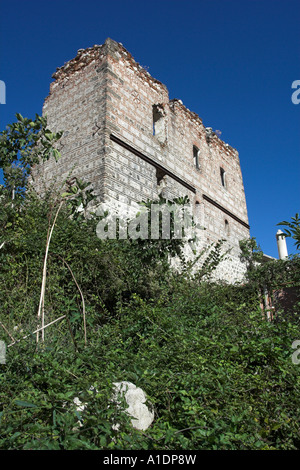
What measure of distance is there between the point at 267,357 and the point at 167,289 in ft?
8.20

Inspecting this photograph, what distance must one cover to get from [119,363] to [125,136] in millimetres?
5455

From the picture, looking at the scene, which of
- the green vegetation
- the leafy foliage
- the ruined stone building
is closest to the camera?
the green vegetation

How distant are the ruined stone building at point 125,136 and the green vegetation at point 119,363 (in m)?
1.97

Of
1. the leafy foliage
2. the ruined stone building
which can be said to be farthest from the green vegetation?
the ruined stone building

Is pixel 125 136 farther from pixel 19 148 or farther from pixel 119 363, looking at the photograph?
pixel 119 363

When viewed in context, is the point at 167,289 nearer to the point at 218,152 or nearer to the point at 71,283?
the point at 71,283

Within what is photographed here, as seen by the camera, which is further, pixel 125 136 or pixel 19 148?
pixel 125 136

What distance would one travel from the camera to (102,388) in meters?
2.72

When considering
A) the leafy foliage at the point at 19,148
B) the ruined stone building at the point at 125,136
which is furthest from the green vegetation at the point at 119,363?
the ruined stone building at the point at 125,136

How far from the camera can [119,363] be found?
3.25 metres

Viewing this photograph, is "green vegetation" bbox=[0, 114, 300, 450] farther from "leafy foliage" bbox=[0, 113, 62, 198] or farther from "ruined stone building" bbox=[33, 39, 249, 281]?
"ruined stone building" bbox=[33, 39, 249, 281]

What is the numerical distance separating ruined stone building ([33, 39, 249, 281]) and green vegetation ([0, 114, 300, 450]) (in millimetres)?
1973

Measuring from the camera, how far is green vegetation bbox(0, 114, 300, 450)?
8.01 feet

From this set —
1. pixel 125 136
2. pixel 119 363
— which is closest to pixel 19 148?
pixel 125 136
